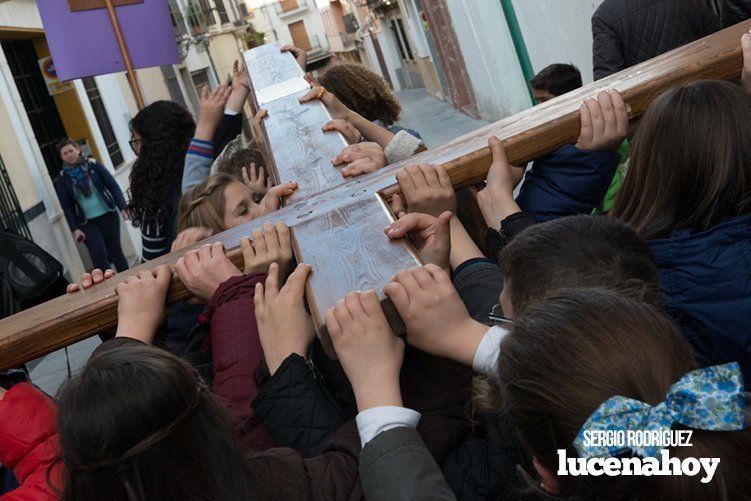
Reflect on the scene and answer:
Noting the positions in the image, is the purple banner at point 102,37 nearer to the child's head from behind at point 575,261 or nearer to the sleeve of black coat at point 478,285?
the sleeve of black coat at point 478,285

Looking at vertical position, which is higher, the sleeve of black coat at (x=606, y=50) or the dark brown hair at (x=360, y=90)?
the dark brown hair at (x=360, y=90)

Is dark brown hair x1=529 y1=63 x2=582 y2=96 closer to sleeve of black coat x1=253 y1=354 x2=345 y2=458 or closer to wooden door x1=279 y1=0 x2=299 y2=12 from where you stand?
sleeve of black coat x1=253 y1=354 x2=345 y2=458

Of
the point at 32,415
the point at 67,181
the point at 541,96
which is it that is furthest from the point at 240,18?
the point at 32,415

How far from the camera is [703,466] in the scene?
Answer: 1079mm

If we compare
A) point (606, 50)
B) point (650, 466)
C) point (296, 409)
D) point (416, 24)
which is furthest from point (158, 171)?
point (416, 24)

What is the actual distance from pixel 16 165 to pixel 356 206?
9.06 meters

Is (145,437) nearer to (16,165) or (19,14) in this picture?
(16,165)

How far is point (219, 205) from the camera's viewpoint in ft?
9.18

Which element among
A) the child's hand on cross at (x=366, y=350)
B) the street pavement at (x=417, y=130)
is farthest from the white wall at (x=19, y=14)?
the child's hand on cross at (x=366, y=350)

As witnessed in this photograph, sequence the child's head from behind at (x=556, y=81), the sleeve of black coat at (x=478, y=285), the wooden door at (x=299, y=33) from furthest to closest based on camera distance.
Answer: the wooden door at (x=299, y=33) < the child's head from behind at (x=556, y=81) < the sleeve of black coat at (x=478, y=285)

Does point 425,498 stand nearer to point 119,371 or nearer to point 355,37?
point 119,371

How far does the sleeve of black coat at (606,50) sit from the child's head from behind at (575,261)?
2.84 m

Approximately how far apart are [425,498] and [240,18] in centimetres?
4255

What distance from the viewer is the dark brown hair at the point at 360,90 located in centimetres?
411
